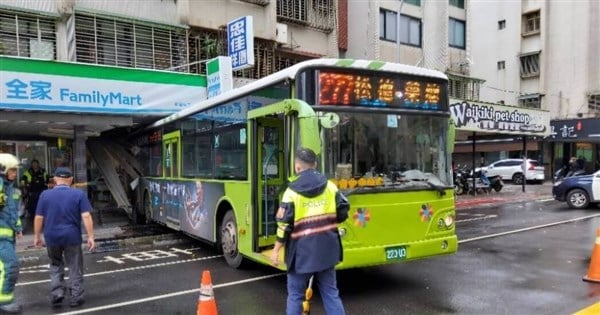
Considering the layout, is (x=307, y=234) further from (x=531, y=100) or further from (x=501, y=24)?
(x=501, y=24)

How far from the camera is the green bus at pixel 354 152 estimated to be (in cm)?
630

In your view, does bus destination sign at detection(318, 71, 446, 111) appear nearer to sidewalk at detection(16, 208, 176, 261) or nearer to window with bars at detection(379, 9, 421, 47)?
sidewalk at detection(16, 208, 176, 261)

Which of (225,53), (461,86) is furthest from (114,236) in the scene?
(461,86)

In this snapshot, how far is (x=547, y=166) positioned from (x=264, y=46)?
2450 cm

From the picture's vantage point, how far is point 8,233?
19.9ft

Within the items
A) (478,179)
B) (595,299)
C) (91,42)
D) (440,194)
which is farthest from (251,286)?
(478,179)

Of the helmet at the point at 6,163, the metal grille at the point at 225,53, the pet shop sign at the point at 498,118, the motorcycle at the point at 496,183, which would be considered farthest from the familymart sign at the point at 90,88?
the motorcycle at the point at 496,183

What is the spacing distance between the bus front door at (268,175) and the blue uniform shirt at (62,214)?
2.39 m

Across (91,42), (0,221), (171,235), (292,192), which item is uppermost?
(91,42)

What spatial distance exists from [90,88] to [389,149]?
825 centimetres

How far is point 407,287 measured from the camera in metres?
7.04

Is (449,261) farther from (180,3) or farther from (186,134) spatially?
(180,3)

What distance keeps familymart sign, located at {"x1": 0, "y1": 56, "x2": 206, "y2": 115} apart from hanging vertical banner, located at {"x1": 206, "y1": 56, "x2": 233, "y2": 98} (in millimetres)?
452

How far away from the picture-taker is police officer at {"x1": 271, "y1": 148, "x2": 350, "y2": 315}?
4465 mm
